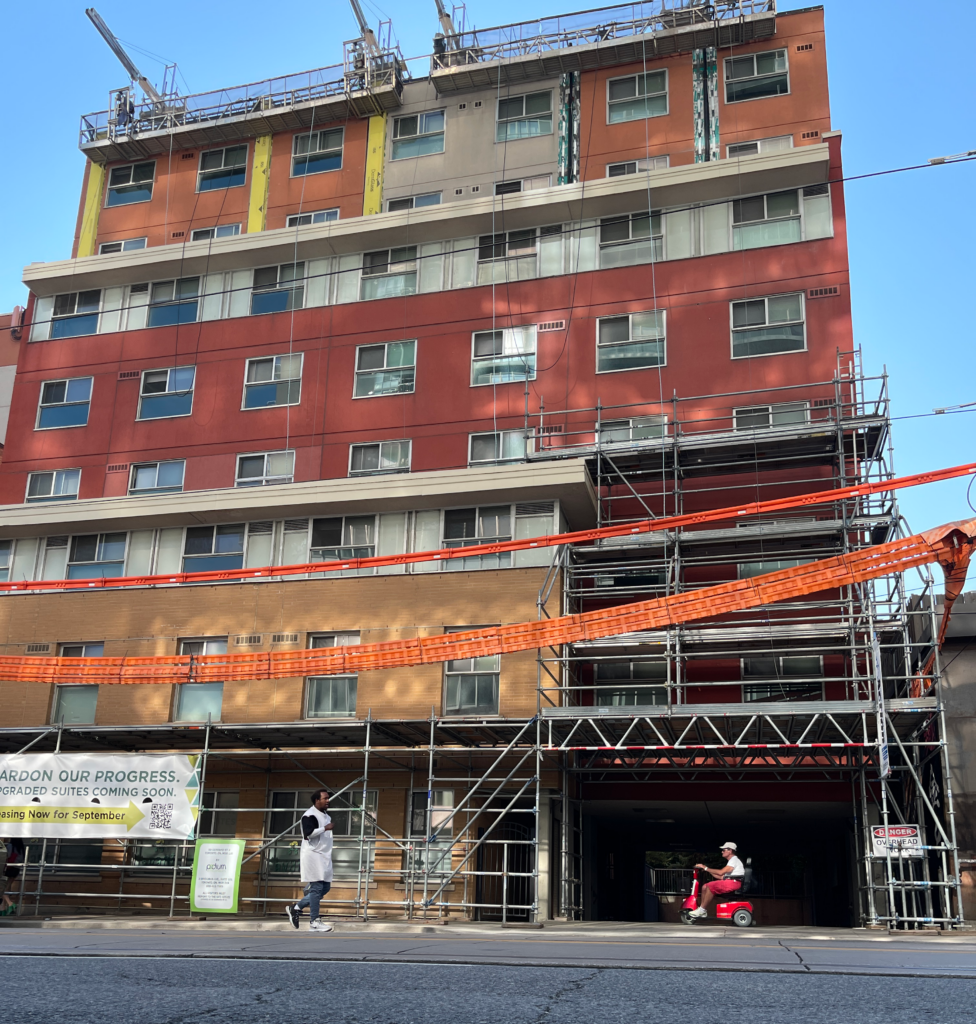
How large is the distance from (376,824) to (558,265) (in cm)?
1484

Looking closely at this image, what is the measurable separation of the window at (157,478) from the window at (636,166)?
14.2 metres

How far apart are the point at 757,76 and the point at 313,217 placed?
13.2 m

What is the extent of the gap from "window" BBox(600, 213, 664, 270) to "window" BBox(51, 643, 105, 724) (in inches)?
629

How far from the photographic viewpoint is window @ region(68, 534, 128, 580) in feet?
94.1

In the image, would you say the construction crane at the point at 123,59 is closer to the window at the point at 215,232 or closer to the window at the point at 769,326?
the window at the point at 215,232

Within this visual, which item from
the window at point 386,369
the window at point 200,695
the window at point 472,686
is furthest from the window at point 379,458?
the window at point 472,686

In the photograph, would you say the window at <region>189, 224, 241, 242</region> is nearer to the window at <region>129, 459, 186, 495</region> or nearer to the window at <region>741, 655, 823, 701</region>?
the window at <region>129, 459, 186, 495</region>

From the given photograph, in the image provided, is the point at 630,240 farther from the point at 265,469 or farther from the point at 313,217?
the point at 265,469

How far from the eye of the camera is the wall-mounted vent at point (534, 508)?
2545 centimetres

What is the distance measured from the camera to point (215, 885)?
1958 cm

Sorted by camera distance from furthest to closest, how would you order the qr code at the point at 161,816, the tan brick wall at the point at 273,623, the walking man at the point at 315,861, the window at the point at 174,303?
the window at the point at 174,303, the tan brick wall at the point at 273,623, the qr code at the point at 161,816, the walking man at the point at 315,861

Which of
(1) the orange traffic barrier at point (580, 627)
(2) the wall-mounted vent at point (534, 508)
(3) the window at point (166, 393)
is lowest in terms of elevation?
(1) the orange traffic barrier at point (580, 627)

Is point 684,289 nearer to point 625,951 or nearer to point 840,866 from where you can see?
point 840,866

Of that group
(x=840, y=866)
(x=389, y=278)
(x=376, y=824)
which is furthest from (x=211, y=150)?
(x=840, y=866)
